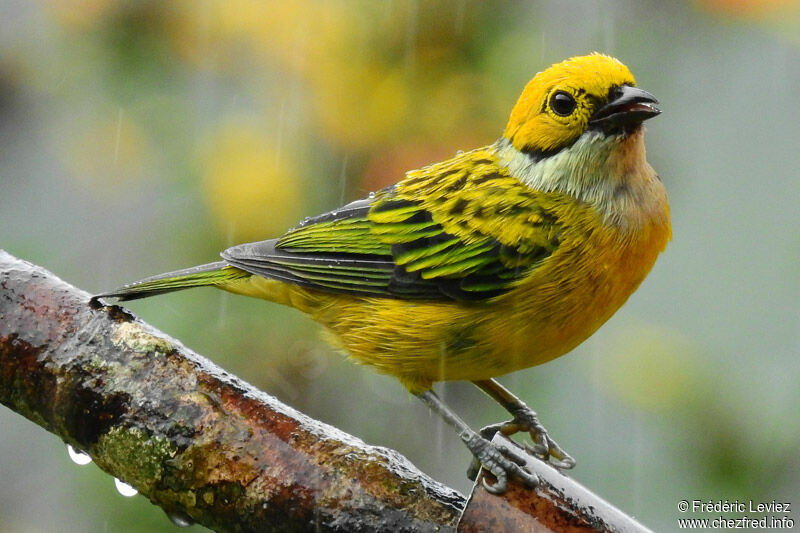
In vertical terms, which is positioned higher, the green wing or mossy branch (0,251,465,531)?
the green wing

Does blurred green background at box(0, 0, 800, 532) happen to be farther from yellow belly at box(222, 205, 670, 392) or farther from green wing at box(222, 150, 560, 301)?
yellow belly at box(222, 205, 670, 392)

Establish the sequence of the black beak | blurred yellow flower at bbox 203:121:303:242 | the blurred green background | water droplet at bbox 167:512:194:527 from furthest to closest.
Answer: blurred yellow flower at bbox 203:121:303:242
the blurred green background
the black beak
water droplet at bbox 167:512:194:527

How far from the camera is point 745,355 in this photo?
11.1 ft

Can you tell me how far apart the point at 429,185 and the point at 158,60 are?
3.54 ft

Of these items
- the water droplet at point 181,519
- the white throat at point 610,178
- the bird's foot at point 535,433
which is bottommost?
the water droplet at point 181,519

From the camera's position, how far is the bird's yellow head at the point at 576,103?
10.3 ft

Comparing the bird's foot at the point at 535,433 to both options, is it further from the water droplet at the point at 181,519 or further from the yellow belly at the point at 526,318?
the water droplet at the point at 181,519

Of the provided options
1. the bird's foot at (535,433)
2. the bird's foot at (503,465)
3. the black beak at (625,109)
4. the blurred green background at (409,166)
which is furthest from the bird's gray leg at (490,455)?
the black beak at (625,109)

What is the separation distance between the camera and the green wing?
326 cm

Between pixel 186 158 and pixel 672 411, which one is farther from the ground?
pixel 186 158

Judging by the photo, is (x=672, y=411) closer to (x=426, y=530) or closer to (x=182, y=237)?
(x=426, y=530)

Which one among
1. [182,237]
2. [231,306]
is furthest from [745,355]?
[182,237]

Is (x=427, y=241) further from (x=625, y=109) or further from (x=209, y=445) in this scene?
(x=209, y=445)

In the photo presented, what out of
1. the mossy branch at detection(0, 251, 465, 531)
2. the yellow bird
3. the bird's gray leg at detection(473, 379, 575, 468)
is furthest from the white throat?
the mossy branch at detection(0, 251, 465, 531)
